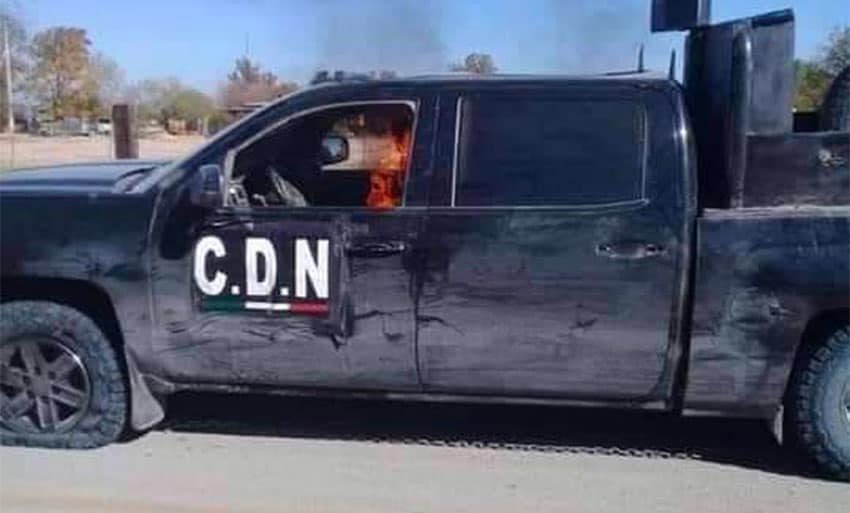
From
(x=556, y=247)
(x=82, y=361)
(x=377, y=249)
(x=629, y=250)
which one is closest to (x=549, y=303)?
(x=556, y=247)

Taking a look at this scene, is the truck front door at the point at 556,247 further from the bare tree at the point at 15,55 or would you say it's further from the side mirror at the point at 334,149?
the bare tree at the point at 15,55

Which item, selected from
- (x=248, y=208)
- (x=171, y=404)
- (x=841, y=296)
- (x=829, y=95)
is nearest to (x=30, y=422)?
(x=171, y=404)

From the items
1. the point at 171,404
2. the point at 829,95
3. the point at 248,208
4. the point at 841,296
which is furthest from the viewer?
the point at 171,404

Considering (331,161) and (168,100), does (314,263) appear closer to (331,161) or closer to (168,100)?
(331,161)

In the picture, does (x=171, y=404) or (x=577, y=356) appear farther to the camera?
(x=171, y=404)

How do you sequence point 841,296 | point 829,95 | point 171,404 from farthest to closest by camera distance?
1. point 171,404
2. point 829,95
3. point 841,296

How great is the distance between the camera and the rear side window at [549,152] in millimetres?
4789

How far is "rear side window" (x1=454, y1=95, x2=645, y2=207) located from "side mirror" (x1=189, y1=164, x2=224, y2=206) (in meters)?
1.02

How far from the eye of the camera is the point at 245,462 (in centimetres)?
501

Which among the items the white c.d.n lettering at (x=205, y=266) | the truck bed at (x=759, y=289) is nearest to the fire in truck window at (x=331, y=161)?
the white c.d.n lettering at (x=205, y=266)

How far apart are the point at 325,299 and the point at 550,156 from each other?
113 cm

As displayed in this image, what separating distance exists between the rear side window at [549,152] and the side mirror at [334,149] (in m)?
0.61

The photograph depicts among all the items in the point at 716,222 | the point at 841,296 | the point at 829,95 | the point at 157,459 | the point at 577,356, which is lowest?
the point at 157,459

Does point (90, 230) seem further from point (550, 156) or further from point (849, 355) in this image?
point (849, 355)
